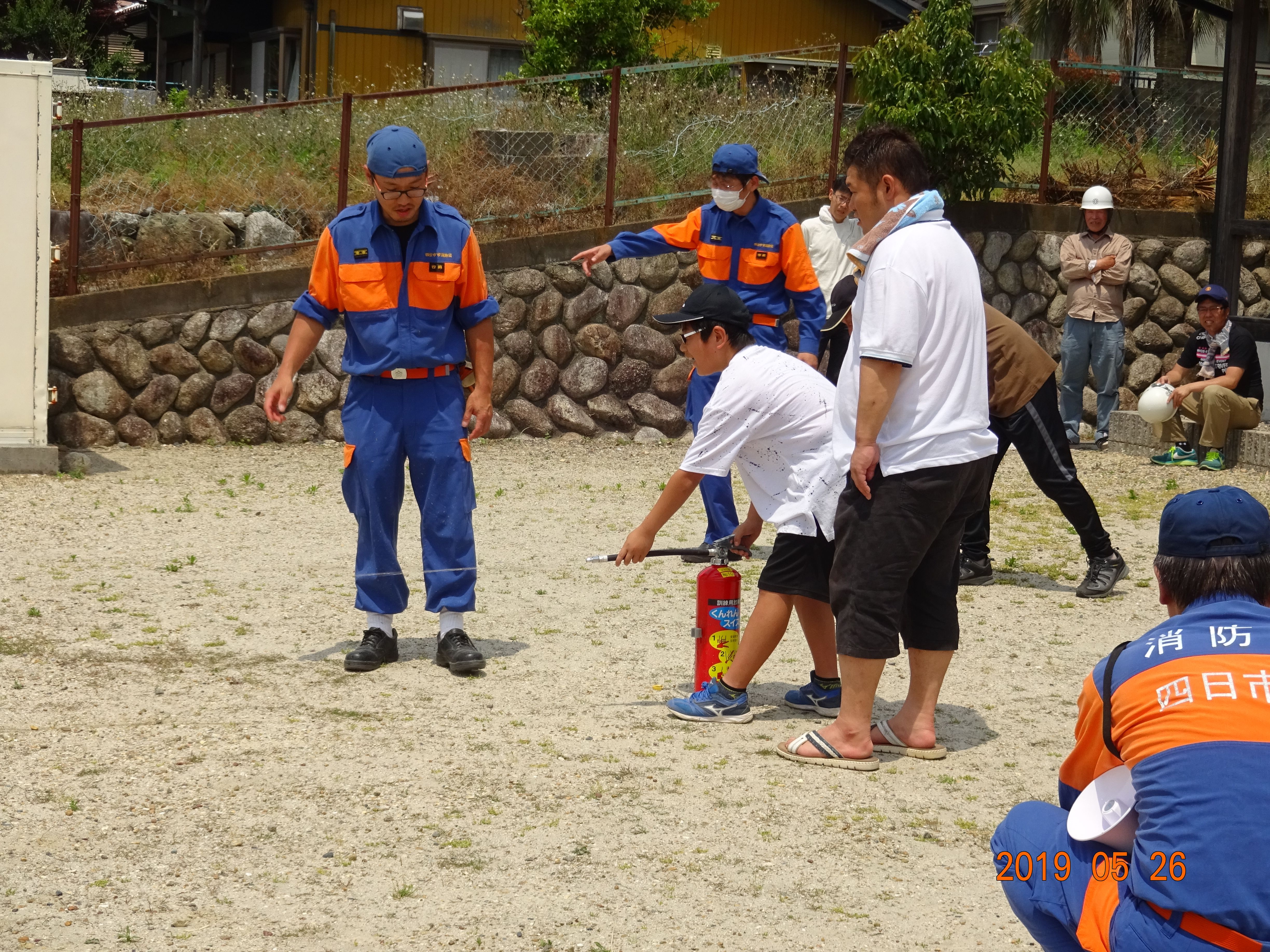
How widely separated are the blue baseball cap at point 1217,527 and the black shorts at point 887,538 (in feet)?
5.30

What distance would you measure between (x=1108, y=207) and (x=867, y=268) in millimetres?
8714

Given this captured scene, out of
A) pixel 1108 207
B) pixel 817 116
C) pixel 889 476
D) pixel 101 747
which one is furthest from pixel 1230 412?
pixel 101 747

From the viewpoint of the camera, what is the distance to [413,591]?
659cm

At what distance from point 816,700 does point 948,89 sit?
329 inches

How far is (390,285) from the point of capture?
205 inches

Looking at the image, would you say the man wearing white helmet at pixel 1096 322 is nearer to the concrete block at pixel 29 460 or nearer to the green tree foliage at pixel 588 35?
the green tree foliage at pixel 588 35

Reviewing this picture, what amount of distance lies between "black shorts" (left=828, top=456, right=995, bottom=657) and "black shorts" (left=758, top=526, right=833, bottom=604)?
0.73ft

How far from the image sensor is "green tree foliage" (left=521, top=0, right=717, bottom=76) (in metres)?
16.3


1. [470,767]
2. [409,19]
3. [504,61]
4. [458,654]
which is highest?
[409,19]

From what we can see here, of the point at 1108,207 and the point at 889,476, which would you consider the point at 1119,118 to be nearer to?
the point at 1108,207

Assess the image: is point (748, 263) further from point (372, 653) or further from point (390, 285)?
point (372, 653)

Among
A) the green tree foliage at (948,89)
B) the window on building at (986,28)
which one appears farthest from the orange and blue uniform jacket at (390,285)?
the window on building at (986,28)

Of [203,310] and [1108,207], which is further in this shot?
[1108,207]

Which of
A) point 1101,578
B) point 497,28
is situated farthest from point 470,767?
point 497,28
